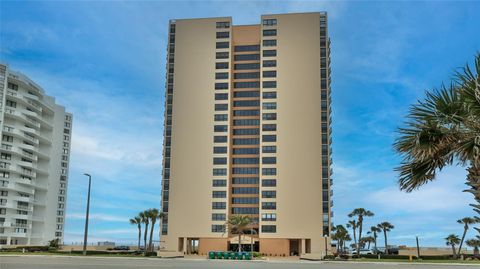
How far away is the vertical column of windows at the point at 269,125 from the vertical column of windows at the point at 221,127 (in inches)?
317

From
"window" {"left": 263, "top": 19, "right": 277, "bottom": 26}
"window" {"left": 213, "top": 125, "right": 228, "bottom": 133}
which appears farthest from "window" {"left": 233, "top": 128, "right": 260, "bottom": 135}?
"window" {"left": 263, "top": 19, "right": 277, "bottom": 26}

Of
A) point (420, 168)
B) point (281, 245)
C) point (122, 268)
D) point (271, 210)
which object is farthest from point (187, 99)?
point (420, 168)

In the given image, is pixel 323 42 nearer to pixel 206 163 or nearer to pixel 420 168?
pixel 206 163

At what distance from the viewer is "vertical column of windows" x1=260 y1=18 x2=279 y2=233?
346 ft

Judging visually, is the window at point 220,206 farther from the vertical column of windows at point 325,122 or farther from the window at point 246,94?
the window at point 246,94

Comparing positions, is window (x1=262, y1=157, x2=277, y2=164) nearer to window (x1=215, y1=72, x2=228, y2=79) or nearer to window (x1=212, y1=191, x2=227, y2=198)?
window (x1=212, y1=191, x2=227, y2=198)

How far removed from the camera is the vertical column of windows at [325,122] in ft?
356

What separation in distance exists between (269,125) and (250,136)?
674cm

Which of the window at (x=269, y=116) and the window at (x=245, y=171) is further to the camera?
the window at (x=245, y=171)

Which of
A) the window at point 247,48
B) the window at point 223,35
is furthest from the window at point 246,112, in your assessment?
the window at point 223,35

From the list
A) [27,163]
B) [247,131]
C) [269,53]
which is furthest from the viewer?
[247,131]

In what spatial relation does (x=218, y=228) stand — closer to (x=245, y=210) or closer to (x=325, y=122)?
(x=245, y=210)

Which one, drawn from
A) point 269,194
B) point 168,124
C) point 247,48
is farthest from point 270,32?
point 269,194

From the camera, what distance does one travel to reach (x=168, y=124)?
11812cm
